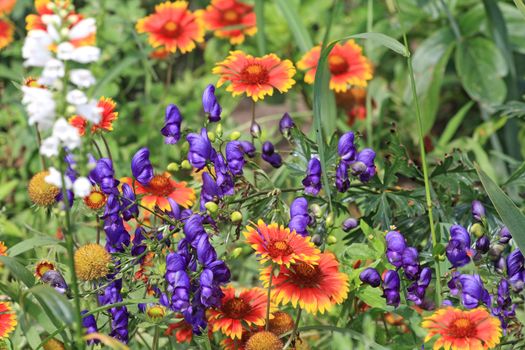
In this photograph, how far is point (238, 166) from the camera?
2.02 metres

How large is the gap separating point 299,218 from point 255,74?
1.37 ft

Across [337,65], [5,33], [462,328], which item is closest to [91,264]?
[462,328]

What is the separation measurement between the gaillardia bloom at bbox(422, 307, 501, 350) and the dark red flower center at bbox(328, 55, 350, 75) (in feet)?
3.46

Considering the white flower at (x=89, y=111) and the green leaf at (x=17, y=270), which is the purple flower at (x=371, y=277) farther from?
the white flower at (x=89, y=111)

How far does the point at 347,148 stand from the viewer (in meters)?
2.05

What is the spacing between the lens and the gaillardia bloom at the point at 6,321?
184cm

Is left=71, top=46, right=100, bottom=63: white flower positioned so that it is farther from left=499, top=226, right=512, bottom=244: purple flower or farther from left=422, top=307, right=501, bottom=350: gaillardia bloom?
left=499, top=226, right=512, bottom=244: purple flower

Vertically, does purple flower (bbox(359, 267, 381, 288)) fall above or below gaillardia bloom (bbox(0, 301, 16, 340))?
below

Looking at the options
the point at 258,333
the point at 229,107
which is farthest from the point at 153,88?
the point at 258,333

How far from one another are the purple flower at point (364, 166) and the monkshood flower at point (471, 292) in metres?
0.36

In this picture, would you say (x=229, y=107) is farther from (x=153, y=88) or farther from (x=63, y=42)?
(x=63, y=42)

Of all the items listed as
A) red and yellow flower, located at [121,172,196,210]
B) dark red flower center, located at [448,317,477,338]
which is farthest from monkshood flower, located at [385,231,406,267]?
red and yellow flower, located at [121,172,196,210]

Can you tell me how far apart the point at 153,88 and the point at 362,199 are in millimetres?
1457

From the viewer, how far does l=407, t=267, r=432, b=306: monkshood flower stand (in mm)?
1942
